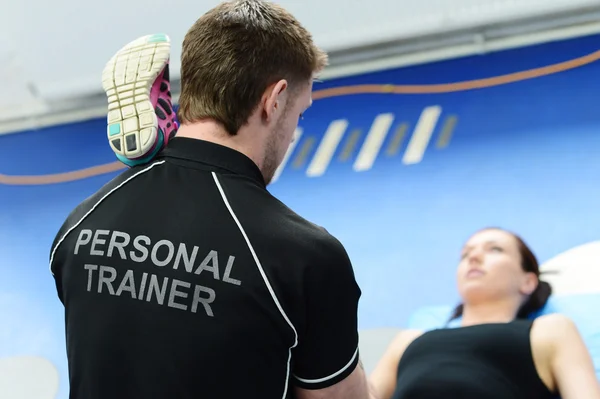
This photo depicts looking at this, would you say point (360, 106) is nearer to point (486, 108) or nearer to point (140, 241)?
point (486, 108)

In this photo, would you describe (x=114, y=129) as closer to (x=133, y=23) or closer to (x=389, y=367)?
(x=389, y=367)

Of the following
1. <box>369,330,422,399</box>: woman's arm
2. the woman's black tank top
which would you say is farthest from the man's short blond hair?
<box>369,330,422,399</box>: woman's arm

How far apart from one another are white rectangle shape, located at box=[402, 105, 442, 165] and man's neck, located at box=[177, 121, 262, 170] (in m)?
1.69

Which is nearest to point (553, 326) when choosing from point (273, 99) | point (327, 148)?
point (273, 99)

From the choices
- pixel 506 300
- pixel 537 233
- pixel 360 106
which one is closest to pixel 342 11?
pixel 360 106

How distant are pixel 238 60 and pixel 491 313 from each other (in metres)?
1.19

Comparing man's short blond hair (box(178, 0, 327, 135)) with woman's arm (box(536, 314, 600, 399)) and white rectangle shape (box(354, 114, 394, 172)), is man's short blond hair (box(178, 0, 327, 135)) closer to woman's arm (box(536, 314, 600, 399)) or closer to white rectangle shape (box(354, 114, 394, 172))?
woman's arm (box(536, 314, 600, 399))

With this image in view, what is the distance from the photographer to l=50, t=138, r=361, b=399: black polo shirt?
81 cm

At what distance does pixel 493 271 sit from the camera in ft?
6.01

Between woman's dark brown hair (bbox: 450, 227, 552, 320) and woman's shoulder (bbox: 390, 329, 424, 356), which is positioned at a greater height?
woman's dark brown hair (bbox: 450, 227, 552, 320)

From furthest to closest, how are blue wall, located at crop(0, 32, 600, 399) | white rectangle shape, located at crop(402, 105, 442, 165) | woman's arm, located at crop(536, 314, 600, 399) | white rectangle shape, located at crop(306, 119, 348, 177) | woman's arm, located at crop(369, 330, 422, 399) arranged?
white rectangle shape, located at crop(306, 119, 348, 177) < white rectangle shape, located at crop(402, 105, 442, 165) < blue wall, located at crop(0, 32, 600, 399) < woman's arm, located at crop(369, 330, 422, 399) < woman's arm, located at crop(536, 314, 600, 399)

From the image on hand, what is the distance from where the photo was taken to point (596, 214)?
211 cm

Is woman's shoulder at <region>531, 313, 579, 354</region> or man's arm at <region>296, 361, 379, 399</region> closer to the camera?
man's arm at <region>296, 361, 379, 399</region>

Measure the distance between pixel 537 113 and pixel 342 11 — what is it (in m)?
0.93
